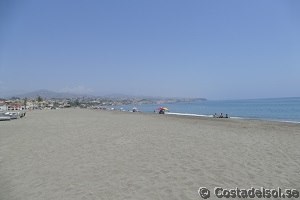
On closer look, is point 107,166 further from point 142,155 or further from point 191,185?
point 191,185

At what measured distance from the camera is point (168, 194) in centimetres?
606

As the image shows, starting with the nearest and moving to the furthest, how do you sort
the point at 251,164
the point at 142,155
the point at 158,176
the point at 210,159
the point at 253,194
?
the point at 253,194, the point at 158,176, the point at 251,164, the point at 210,159, the point at 142,155

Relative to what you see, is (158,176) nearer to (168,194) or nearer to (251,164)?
(168,194)

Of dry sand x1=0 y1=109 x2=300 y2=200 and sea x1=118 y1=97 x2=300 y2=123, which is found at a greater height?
dry sand x1=0 y1=109 x2=300 y2=200

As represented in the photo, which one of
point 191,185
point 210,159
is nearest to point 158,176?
point 191,185

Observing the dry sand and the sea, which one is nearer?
the dry sand

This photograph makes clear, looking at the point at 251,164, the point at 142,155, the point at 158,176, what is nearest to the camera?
the point at 158,176

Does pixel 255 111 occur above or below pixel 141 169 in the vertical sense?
below

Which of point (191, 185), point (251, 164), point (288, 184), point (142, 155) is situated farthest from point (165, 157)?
point (288, 184)

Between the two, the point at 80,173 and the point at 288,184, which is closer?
the point at 288,184

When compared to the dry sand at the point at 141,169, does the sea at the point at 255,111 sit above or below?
below

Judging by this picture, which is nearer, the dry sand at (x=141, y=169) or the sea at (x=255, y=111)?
the dry sand at (x=141, y=169)

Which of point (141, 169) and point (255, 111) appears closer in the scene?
point (141, 169)

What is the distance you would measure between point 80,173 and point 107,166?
2.98 ft
